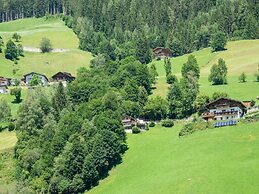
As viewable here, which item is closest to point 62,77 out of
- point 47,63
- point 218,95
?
point 47,63

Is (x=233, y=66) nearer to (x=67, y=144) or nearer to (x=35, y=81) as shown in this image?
(x=35, y=81)

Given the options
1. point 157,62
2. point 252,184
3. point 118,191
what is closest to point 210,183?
point 252,184

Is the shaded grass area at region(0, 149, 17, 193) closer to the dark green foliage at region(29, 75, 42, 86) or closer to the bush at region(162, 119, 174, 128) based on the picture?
the bush at region(162, 119, 174, 128)

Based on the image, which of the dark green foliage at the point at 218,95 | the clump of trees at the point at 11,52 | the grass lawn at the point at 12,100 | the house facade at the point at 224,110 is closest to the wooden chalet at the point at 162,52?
the clump of trees at the point at 11,52

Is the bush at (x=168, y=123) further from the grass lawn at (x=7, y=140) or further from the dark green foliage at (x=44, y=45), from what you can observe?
the dark green foliage at (x=44, y=45)

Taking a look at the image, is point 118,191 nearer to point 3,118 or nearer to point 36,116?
point 36,116

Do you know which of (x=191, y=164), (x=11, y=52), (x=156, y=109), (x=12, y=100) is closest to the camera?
(x=191, y=164)
